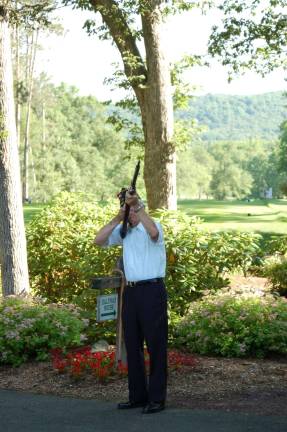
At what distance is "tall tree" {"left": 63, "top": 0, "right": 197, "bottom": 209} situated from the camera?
50.1 feet

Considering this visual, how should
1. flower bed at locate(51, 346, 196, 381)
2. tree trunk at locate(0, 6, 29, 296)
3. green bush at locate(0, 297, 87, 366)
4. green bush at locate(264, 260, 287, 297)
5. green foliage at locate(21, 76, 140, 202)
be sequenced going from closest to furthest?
flower bed at locate(51, 346, 196, 381), green bush at locate(0, 297, 87, 366), tree trunk at locate(0, 6, 29, 296), green bush at locate(264, 260, 287, 297), green foliage at locate(21, 76, 140, 202)

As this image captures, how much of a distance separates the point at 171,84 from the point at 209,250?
7.07 m

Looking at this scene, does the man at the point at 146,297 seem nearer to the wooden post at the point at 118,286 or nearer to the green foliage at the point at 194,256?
the wooden post at the point at 118,286

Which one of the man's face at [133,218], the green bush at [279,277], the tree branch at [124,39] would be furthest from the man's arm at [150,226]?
the tree branch at [124,39]

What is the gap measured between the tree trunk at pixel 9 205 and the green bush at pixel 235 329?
3.58 meters

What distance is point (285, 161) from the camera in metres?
72.4

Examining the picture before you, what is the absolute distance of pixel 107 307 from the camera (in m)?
7.32

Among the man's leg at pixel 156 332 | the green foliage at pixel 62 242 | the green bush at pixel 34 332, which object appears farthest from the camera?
the green foliage at pixel 62 242

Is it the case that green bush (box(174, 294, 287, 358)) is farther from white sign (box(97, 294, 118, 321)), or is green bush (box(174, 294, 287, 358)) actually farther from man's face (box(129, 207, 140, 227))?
man's face (box(129, 207, 140, 227))

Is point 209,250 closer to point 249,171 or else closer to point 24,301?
point 24,301

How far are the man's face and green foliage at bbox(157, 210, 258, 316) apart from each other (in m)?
4.12

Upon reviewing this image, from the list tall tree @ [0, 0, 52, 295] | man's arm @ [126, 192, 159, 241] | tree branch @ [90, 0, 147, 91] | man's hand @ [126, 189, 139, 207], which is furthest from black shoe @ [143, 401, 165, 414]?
tree branch @ [90, 0, 147, 91]

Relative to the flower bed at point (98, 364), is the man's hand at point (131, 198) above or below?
above

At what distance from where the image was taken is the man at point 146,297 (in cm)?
631
